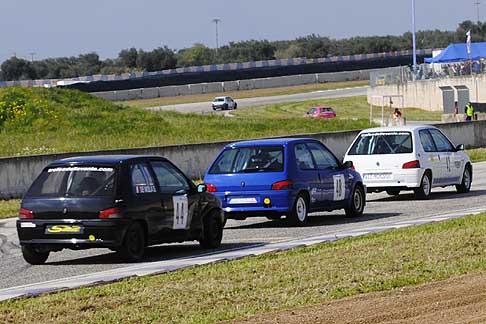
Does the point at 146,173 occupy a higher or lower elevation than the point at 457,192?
higher

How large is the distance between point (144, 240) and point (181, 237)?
89cm

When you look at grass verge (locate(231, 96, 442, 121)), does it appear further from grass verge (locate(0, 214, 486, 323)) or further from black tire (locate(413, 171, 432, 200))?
grass verge (locate(0, 214, 486, 323))

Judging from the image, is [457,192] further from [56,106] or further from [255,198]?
[56,106]

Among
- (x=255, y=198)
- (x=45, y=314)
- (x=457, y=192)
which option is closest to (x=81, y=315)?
(x=45, y=314)

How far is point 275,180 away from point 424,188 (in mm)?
5868

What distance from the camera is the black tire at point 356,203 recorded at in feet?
70.8

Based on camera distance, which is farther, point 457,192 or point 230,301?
point 457,192

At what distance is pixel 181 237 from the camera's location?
1664cm

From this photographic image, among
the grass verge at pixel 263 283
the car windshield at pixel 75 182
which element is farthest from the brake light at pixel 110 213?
the grass verge at pixel 263 283

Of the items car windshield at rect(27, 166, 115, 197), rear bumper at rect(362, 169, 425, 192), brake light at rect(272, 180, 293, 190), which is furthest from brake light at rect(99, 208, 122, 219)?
rear bumper at rect(362, 169, 425, 192)

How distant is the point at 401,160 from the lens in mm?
→ 24641

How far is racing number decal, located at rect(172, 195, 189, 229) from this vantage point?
16.5 metres

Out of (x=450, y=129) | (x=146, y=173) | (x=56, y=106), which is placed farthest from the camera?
(x=56, y=106)

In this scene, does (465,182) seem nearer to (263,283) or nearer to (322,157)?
(322,157)
